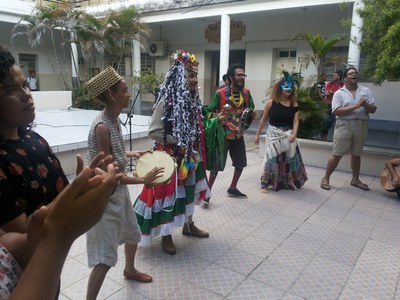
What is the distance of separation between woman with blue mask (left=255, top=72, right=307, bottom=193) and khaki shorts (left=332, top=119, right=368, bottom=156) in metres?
0.62

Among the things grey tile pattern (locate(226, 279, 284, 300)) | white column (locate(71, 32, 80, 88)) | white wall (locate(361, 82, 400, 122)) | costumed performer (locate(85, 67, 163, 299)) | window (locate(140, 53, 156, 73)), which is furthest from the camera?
window (locate(140, 53, 156, 73))

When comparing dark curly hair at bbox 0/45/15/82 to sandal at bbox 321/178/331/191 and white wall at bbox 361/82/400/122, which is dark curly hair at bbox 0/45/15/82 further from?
white wall at bbox 361/82/400/122

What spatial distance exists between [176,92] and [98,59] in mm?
15634

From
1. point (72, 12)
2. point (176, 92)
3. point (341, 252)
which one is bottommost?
point (341, 252)

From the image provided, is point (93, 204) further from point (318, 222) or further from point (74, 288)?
point (318, 222)

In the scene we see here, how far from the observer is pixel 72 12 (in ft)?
37.7

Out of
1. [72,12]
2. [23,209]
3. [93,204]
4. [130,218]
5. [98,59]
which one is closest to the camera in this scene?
[93,204]

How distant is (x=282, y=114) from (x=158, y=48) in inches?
437

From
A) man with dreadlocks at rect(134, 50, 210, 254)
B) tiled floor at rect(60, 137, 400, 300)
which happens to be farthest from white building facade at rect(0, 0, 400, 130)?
man with dreadlocks at rect(134, 50, 210, 254)

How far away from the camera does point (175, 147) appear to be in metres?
2.74

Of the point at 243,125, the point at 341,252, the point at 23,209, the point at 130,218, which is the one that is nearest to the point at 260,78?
the point at 243,125

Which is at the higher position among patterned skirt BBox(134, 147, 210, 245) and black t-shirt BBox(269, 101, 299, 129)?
black t-shirt BBox(269, 101, 299, 129)

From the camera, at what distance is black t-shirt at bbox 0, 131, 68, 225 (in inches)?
39.7

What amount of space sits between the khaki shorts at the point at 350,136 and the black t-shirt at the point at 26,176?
4.32m
